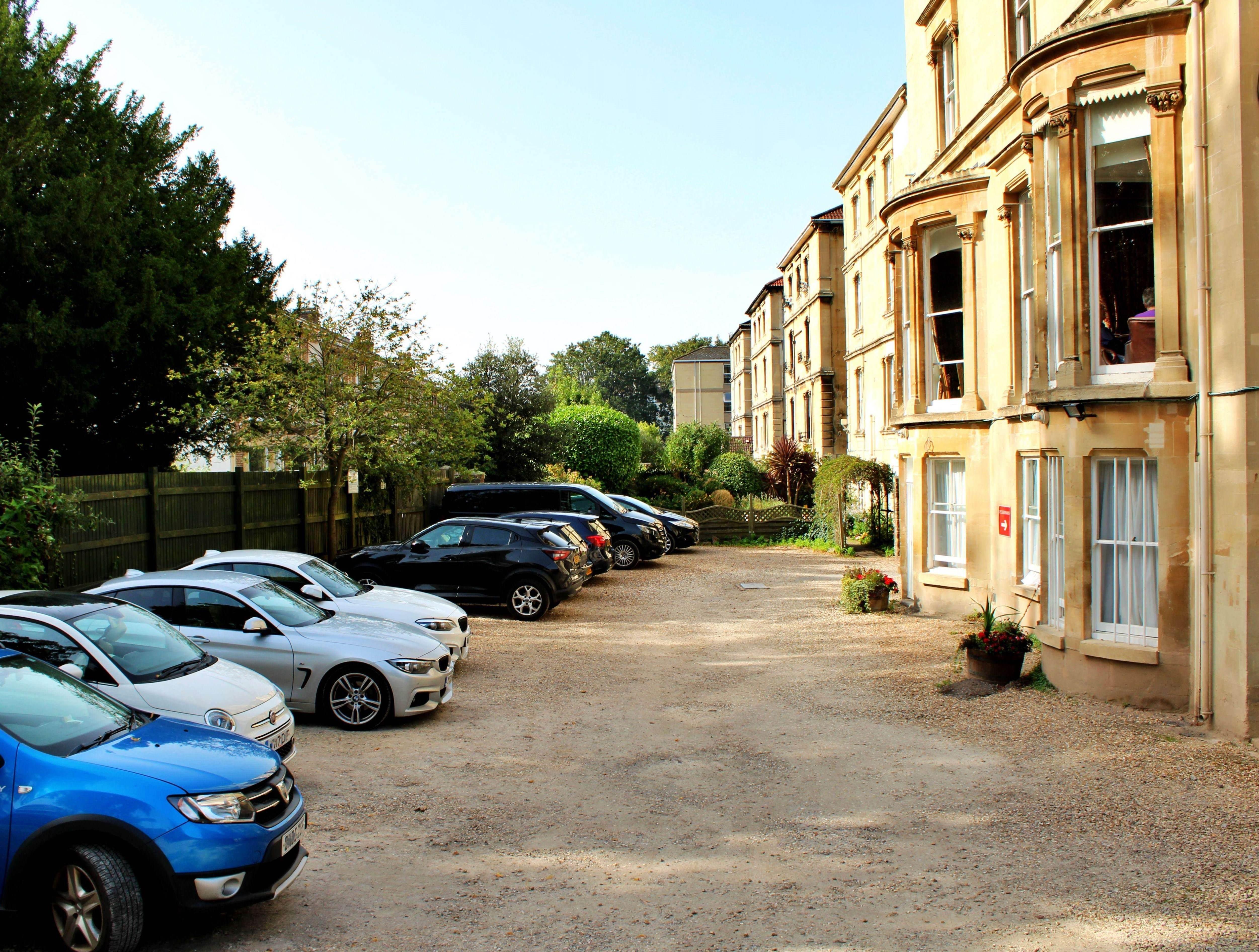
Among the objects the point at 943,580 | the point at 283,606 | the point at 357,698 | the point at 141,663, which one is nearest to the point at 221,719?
the point at 141,663

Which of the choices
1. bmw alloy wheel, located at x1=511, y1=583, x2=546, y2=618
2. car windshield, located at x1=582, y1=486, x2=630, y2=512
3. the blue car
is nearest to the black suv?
bmw alloy wheel, located at x1=511, y1=583, x2=546, y2=618

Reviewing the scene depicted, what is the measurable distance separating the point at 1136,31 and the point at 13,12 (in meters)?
19.8

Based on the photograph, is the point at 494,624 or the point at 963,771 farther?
the point at 494,624

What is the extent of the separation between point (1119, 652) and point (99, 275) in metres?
16.8

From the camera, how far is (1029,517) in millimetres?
13297

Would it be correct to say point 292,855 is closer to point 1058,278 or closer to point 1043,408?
point 1043,408

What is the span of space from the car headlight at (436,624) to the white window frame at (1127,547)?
7.27 metres

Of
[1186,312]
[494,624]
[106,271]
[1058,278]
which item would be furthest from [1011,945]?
[106,271]

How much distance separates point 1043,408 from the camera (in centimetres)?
1048

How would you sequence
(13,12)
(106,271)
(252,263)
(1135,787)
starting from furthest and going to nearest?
1. (252,263)
2. (13,12)
3. (106,271)
4. (1135,787)

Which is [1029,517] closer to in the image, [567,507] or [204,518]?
[567,507]

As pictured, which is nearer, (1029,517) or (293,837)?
(293,837)

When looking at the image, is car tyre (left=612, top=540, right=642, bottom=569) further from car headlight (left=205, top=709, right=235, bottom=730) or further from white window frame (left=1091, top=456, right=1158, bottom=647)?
car headlight (left=205, top=709, right=235, bottom=730)

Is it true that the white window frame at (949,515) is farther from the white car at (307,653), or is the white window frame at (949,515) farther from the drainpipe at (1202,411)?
the white car at (307,653)
